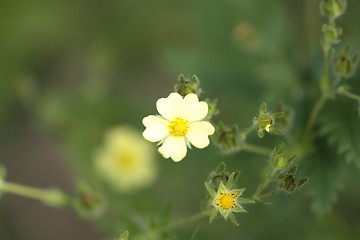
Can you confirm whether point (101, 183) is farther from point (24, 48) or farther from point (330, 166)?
point (330, 166)

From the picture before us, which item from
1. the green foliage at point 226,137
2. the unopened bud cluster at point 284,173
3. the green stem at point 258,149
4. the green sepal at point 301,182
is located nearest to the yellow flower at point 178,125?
the green foliage at point 226,137

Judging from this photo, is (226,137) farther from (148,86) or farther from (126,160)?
(148,86)

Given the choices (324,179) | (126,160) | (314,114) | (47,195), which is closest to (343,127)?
(314,114)

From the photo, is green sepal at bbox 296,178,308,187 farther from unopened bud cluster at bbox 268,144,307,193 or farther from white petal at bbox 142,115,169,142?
white petal at bbox 142,115,169,142

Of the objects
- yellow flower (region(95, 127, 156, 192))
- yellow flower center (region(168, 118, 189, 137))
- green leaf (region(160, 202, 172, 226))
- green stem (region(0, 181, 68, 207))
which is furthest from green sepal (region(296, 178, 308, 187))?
yellow flower (region(95, 127, 156, 192))

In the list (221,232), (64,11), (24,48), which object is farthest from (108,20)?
(221,232)
